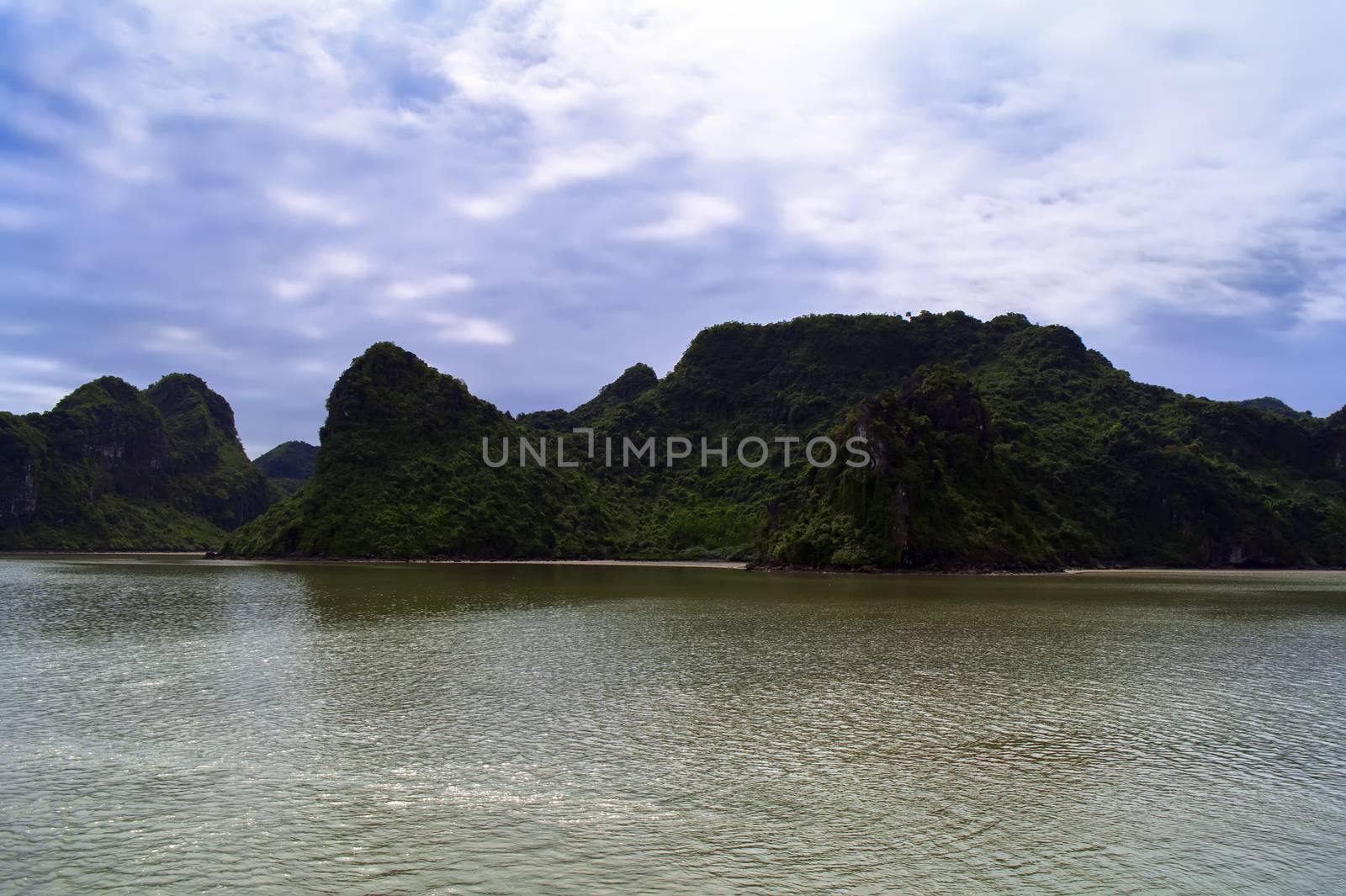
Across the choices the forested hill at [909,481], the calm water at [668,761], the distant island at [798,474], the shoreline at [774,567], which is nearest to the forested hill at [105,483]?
Result: the distant island at [798,474]

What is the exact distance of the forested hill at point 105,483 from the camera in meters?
158

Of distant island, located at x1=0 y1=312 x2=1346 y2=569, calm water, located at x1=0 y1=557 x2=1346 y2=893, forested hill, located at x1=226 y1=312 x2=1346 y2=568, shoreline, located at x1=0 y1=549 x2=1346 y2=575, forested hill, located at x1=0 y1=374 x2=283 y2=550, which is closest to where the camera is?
calm water, located at x1=0 y1=557 x2=1346 y2=893

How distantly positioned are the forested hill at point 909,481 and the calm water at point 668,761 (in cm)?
6931

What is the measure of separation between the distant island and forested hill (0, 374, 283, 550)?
0.45 metres

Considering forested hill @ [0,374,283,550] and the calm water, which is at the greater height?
forested hill @ [0,374,283,550]

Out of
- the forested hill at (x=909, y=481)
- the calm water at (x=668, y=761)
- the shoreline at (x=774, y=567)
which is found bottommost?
the shoreline at (x=774, y=567)

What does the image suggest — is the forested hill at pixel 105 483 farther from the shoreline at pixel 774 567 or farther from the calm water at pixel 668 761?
the calm water at pixel 668 761

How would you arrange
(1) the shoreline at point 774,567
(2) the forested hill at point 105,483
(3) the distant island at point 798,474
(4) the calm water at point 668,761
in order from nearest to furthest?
1. (4) the calm water at point 668,761
2. (1) the shoreline at point 774,567
3. (3) the distant island at point 798,474
4. (2) the forested hill at point 105,483

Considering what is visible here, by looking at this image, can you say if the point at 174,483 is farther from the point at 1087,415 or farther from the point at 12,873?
the point at 12,873

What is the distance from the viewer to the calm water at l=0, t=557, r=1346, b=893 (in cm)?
1095

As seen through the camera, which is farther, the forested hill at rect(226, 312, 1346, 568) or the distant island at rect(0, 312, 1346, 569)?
the distant island at rect(0, 312, 1346, 569)

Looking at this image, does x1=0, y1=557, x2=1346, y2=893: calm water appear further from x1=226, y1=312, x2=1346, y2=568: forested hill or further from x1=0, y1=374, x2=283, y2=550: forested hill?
x1=0, y1=374, x2=283, y2=550: forested hill

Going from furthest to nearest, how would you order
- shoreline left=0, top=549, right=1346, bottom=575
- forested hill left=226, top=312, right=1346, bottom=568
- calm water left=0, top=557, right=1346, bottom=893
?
1. forested hill left=226, top=312, right=1346, bottom=568
2. shoreline left=0, top=549, right=1346, bottom=575
3. calm water left=0, top=557, right=1346, bottom=893

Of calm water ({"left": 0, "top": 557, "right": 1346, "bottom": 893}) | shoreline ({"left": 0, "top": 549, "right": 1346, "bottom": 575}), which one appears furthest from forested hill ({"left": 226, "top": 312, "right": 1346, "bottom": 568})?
calm water ({"left": 0, "top": 557, "right": 1346, "bottom": 893})
